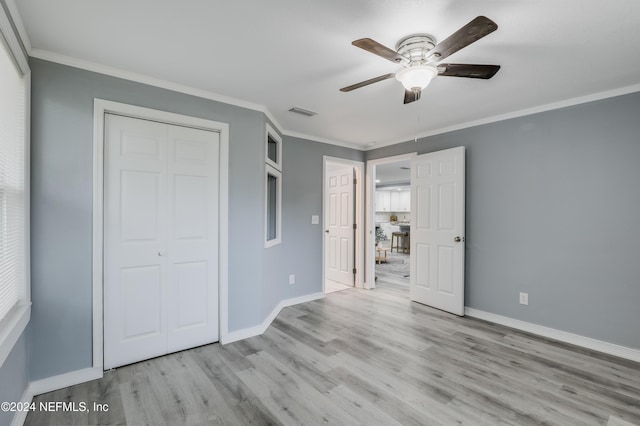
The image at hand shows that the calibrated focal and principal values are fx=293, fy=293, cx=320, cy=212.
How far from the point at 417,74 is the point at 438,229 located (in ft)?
8.41

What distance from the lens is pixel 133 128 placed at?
2488 millimetres

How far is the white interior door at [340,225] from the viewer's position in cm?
508

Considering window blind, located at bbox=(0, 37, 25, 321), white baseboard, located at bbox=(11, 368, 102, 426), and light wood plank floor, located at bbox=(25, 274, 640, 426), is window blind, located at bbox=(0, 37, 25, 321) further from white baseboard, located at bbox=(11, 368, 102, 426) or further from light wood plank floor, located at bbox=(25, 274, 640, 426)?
light wood plank floor, located at bbox=(25, 274, 640, 426)

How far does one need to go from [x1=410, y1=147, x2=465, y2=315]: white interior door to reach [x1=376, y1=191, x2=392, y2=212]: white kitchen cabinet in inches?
295

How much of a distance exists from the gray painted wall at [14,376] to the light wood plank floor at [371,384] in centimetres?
21

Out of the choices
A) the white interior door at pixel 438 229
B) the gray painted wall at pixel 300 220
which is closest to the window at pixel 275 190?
the gray painted wall at pixel 300 220

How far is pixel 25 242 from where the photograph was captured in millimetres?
1957

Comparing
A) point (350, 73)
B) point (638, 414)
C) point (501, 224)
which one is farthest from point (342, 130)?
point (638, 414)

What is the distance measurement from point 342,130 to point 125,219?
2.76 metres

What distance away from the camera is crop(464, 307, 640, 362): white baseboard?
267cm

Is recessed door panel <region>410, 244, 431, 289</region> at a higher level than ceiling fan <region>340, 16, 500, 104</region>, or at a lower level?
lower

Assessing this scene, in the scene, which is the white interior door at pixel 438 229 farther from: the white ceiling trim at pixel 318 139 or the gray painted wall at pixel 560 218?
the white ceiling trim at pixel 318 139

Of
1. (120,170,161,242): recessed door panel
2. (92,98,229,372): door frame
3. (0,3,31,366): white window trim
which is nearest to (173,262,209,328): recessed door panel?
(120,170,161,242): recessed door panel

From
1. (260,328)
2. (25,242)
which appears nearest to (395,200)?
(260,328)
